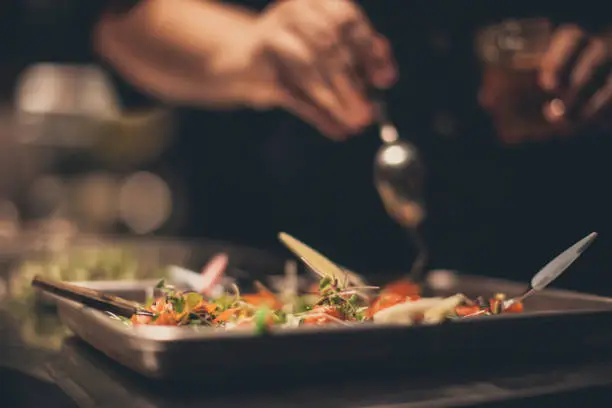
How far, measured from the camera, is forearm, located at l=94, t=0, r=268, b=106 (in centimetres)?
224

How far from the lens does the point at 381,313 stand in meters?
0.89

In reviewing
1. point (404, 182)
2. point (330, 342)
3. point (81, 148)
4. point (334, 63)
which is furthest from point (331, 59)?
point (81, 148)

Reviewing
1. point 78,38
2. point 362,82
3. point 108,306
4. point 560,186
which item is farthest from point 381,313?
point 78,38

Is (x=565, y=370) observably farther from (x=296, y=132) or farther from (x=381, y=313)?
(x=296, y=132)

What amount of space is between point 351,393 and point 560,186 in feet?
4.72

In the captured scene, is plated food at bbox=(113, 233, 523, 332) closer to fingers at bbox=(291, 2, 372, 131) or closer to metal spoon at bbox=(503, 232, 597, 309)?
metal spoon at bbox=(503, 232, 597, 309)

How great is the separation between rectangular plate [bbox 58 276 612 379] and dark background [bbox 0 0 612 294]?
1074 mm

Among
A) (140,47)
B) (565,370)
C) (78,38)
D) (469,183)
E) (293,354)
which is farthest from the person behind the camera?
(78,38)

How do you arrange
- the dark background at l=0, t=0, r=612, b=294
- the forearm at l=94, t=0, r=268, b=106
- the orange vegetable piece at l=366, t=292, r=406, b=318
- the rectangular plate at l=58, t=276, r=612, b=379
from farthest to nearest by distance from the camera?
the forearm at l=94, t=0, r=268, b=106, the dark background at l=0, t=0, r=612, b=294, the orange vegetable piece at l=366, t=292, r=406, b=318, the rectangular plate at l=58, t=276, r=612, b=379

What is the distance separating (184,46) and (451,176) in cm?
89


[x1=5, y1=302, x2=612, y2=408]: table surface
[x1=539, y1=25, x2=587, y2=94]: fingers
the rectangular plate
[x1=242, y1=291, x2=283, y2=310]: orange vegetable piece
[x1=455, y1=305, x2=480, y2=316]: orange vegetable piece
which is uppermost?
[x1=539, y1=25, x2=587, y2=94]: fingers

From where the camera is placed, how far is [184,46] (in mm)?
2436

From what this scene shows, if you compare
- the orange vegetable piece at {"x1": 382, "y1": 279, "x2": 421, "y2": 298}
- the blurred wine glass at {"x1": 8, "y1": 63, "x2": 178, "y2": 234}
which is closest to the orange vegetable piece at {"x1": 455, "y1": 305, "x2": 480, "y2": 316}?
the orange vegetable piece at {"x1": 382, "y1": 279, "x2": 421, "y2": 298}

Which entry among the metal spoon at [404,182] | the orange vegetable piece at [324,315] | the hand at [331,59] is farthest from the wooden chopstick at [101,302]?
the hand at [331,59]
